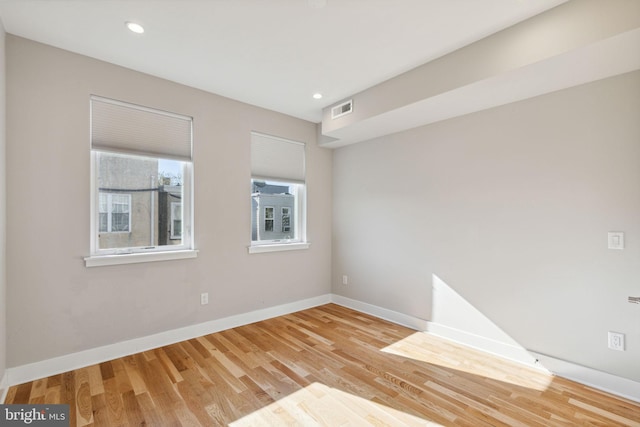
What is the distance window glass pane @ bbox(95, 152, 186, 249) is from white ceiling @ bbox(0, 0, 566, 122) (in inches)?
35.6

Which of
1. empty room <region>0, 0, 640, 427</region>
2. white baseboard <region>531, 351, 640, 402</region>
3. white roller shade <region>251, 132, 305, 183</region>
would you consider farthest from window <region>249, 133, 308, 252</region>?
white baseboard <region>531, 351, 640, 402</region>

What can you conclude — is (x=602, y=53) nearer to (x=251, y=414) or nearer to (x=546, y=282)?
(x=546, y=282)

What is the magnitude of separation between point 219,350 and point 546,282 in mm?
3022

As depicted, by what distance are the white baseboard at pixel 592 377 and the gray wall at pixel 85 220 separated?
9.69 feet

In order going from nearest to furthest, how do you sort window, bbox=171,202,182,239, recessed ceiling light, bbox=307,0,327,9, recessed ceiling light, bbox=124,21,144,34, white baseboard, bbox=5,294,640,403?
recessed ceiling light, bbox=307,0,327,9 → recessed ceiling light, bbox=124,21,144,34 → white baseboard, bbox=5,294,640,403 → window, bbox=171,202,182,239

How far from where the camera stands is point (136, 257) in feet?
9.02

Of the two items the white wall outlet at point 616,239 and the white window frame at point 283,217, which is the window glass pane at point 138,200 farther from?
the white wall outlet at point 616,239

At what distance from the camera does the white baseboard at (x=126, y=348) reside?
2.27m

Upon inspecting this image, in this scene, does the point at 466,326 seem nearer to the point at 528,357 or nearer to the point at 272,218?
the point at 528,357

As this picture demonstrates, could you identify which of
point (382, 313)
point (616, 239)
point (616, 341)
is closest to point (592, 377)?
point (616, 341)

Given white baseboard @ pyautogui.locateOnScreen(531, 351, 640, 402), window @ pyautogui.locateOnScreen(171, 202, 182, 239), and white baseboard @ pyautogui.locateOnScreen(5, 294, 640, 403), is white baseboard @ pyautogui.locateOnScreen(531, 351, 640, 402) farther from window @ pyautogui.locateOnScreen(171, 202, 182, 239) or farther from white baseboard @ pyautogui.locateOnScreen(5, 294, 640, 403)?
window @ pyautogui.locateOnScreen(171, 202, 182, 239)

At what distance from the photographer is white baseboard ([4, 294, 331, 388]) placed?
2.27 m

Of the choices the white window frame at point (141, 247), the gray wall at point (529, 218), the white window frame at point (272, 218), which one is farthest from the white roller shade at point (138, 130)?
the gray wall at point (529, 218)

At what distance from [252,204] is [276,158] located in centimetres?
70
